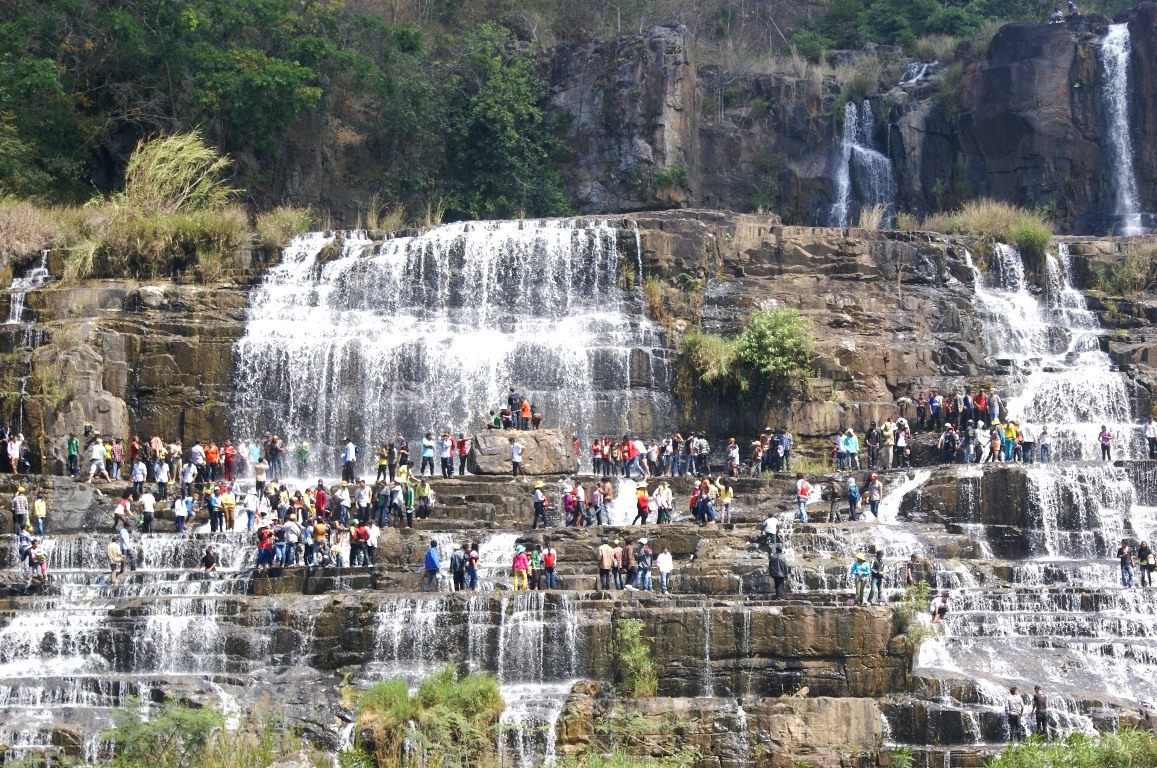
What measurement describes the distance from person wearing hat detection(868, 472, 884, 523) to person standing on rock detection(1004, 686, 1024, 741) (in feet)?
26.0

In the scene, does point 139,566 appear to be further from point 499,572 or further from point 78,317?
point 78,317

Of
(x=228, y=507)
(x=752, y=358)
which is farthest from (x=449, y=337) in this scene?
(x=228, y=507)

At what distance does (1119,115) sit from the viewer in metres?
48.1

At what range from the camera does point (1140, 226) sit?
155 ft

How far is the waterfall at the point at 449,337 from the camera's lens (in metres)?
36.8

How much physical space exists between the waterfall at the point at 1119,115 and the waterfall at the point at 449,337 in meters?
17.5

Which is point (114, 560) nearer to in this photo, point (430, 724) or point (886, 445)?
point (430, 724)

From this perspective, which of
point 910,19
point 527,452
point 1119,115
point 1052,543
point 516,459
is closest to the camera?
point 1052,543

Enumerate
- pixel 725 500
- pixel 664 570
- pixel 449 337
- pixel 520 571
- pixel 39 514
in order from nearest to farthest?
pixel 520 571 < pixel 664 570 < pixel 39 514 < pixel 725 500 < pixel 449 337

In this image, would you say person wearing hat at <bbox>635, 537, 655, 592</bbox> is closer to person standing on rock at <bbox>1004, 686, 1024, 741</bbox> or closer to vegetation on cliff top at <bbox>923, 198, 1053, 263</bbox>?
person standing on rock at <bbox>1004, 686, 1024, 741</bbox>

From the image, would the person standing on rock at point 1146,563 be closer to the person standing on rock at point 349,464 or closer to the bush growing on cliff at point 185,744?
the person standing on rock at point 349,464

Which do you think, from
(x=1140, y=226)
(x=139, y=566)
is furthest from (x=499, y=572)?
(x=1140, y=226)

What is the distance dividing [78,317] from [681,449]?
14.7 meters

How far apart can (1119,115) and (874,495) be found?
23.0 meters
